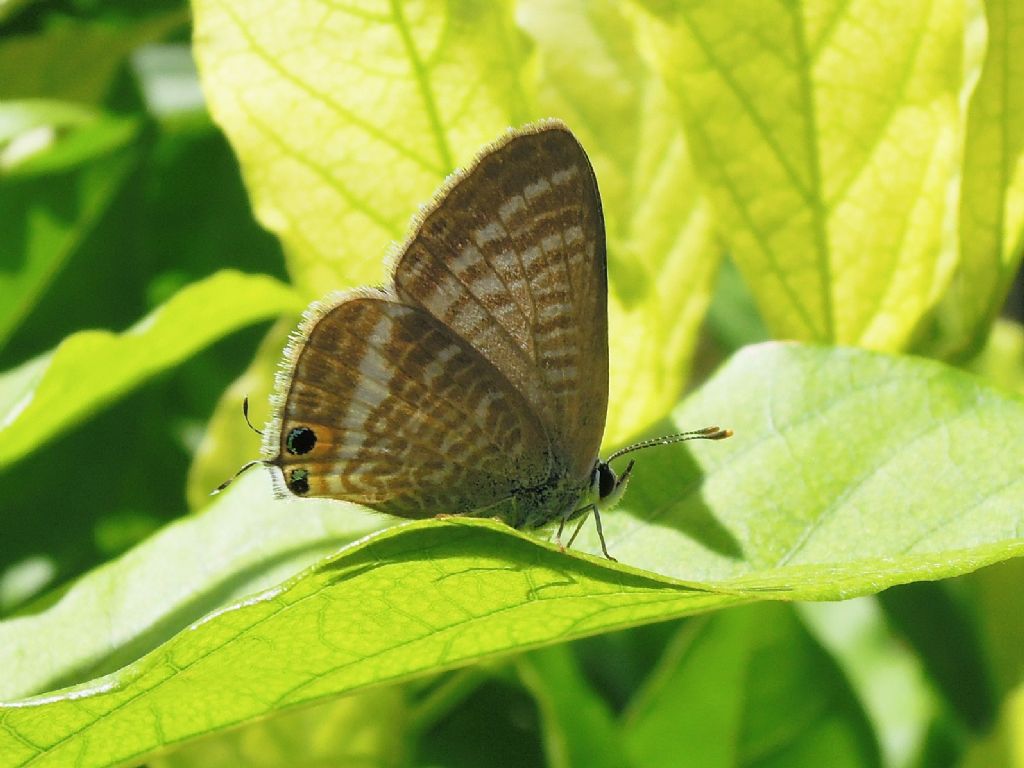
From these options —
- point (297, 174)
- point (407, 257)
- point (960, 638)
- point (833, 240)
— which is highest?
point (297, 174)

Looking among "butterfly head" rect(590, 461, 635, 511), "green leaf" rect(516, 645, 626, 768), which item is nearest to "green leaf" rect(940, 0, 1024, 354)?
"butterfly head" rect(590, 461, 635, 511)

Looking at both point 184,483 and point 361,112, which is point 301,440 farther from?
point 184,483

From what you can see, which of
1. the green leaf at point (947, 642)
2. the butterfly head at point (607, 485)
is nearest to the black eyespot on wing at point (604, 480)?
the butterfly head at point (607, 485)

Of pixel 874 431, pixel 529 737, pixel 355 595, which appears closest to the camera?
pixel 355 595

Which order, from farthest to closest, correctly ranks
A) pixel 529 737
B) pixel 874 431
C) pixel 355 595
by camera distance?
pixel 529 737
pixel 874 431
pixel 355 595

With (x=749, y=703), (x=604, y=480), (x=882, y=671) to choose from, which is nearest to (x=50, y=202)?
(x=604, y=480)

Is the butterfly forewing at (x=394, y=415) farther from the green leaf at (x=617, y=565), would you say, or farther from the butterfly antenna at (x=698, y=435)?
the butterfly antenna at (x=698, y=435)

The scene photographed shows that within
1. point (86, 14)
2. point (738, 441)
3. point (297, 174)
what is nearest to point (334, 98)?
point (297, 174)

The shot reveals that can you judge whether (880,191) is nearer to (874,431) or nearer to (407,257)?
(874,431)
